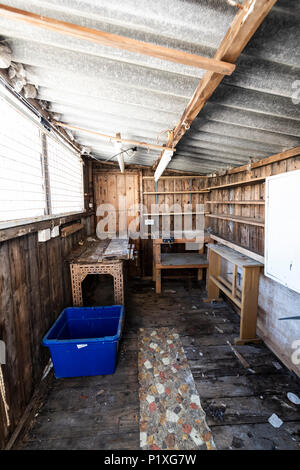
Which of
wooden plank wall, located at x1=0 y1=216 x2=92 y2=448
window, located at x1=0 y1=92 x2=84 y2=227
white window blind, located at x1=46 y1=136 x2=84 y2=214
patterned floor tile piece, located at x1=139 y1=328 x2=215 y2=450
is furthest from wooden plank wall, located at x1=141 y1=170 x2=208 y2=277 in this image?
patterned floor tile piece, located at x1=139 y1=328 x2=215 y2=450

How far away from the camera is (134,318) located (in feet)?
10.2

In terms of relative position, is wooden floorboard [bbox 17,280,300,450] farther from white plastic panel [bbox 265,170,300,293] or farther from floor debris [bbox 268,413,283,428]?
white plastic panel [bbox 265,170,300,293]

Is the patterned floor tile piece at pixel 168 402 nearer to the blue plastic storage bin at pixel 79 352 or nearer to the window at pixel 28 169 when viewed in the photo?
the blue plastic storage bin at pixel 79 352

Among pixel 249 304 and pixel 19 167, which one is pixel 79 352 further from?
pixel 249 304

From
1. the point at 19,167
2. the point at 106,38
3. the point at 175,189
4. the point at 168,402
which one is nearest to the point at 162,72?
the point at 106,38

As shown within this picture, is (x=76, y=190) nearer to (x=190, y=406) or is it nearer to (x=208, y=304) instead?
(x=208, y=304)

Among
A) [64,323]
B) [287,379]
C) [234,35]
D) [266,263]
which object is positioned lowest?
[287,379]

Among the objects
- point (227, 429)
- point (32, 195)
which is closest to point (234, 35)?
point (32, 195)

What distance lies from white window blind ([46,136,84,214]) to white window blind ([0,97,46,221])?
32cm

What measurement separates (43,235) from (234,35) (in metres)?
2.00

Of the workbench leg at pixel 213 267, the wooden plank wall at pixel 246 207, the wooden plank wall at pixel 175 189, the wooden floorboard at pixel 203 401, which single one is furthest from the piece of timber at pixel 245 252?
the wooden plank wall at pixel 175 189

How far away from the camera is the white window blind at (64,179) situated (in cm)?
252

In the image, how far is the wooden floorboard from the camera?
1499 mm

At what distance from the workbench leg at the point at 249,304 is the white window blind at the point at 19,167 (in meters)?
2.39
